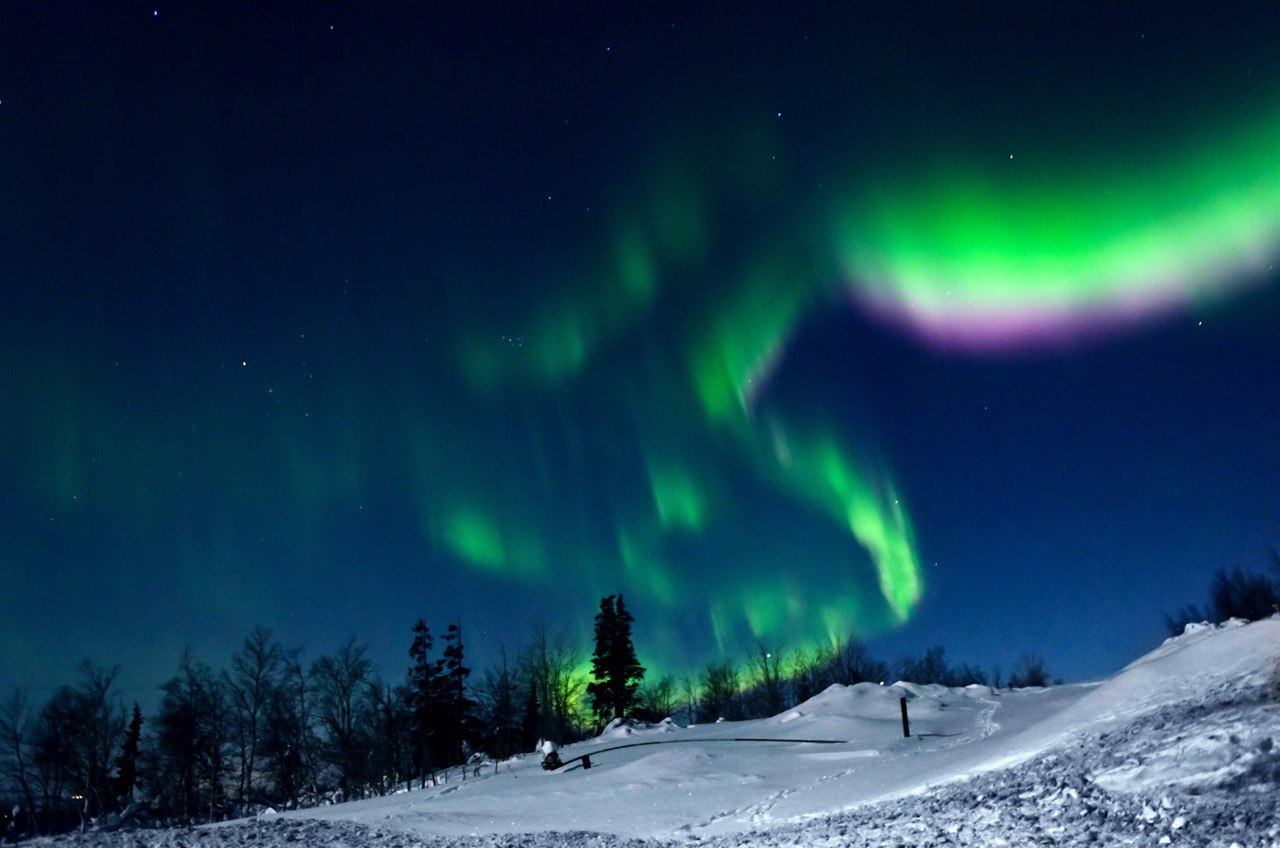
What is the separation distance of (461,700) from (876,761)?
5591 centimetres

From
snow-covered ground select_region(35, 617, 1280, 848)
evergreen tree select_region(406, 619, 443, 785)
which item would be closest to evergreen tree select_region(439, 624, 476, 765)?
evergreen tree select_region(406, 619, 443, 785)

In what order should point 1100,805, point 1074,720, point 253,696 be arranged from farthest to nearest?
point 253,696, point 1074,720, point 1100,805

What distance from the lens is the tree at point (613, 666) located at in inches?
2940

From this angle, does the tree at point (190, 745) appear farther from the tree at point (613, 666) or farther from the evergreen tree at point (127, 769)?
the tree at point (613, 666)

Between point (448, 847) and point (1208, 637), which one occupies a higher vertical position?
point (1208, 637)

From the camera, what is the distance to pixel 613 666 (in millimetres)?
76125

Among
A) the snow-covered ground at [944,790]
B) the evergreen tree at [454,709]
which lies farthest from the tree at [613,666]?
the snow-covered ground at [944,790]

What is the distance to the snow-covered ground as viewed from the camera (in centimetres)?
998

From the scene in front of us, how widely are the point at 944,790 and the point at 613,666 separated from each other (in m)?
65.2

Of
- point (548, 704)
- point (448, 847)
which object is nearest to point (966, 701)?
point (448, 847)

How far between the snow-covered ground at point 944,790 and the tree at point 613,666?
47.2 meters

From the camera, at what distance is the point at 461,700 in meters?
69.4

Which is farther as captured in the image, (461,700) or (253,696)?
(461,700)

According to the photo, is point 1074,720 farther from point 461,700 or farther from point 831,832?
point 461,700
